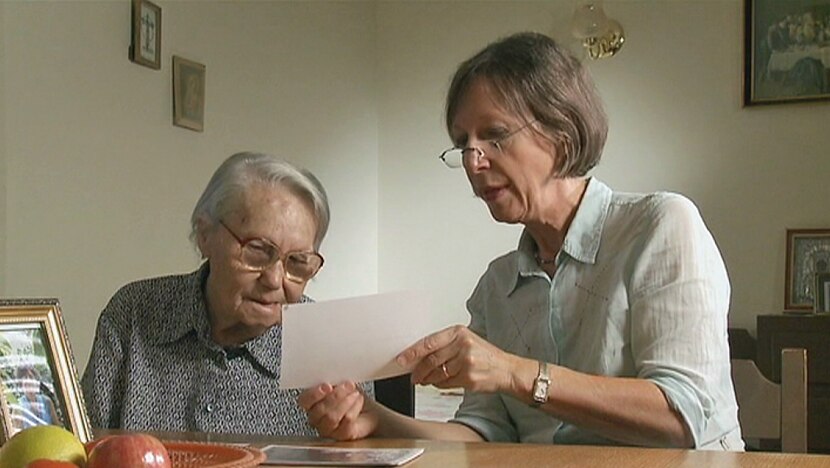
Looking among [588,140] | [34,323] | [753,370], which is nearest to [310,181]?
[588,140]

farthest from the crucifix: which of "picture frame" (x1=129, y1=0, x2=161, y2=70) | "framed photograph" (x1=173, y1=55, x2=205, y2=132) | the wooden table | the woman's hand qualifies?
the wooden table

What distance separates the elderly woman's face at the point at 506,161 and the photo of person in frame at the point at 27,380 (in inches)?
28.7

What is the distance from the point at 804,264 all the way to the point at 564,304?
307cm

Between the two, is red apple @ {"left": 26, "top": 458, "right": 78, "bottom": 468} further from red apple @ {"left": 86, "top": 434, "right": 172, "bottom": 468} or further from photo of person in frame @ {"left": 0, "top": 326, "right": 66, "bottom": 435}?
photo of person in frame @ {"left": 0, "top": 326, "right": 66, "bottom": 435}

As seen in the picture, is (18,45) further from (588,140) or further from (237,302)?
(588,140)

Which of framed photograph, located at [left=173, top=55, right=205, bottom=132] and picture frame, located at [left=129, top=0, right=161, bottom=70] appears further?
framed photograph, located at [left=173, top=55, right=205, bottom=132]

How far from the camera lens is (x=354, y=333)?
4.64ft

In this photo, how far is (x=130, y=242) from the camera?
11.0 ft

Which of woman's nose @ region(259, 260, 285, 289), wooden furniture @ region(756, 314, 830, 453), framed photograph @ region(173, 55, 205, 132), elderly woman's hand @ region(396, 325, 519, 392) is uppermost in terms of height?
framed photograph @ region(173, 55, 205, 132)

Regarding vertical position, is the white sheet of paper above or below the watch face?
above

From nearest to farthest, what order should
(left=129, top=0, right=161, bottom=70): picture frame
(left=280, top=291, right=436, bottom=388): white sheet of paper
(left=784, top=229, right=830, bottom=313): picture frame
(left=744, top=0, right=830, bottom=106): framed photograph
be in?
(left=280, top=291, right=436, bottom=388): white sheet of paper < (left=129, top=0, right=161, bottom=70): picture frame < (left=784, top=229, right=830, bottom=313): picture frame < (left=744, top=0, right=830, bottom=106): framed photograph

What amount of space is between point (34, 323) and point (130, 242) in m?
2.06

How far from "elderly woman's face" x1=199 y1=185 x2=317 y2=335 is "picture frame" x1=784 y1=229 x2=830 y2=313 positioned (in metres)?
3.13

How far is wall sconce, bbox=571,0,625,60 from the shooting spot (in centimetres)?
464
